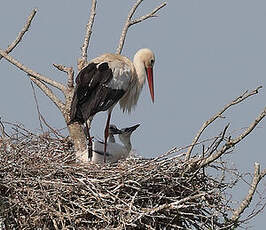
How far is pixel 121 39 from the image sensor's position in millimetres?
9750

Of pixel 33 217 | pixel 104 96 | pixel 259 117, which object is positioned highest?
pixel 104 96

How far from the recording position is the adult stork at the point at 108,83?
8.97m

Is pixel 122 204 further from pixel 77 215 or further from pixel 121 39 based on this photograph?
pixel 121 39

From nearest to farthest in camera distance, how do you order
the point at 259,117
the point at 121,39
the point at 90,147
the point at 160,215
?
the point at 259,117 → the point at 160,215 → the point at 90,147 → the point at 121,39

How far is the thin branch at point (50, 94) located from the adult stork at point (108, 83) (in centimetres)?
39

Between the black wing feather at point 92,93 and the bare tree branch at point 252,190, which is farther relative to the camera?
the black wing feather at point 92,93

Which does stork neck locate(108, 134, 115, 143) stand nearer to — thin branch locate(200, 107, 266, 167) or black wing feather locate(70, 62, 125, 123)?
black wing feather locate(70, 62, 125, 123)

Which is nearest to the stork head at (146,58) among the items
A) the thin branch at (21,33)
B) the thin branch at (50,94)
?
the thin branch at (50,94)

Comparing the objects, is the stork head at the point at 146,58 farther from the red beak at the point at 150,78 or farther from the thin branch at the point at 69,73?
the thin branch at the point at 69,73

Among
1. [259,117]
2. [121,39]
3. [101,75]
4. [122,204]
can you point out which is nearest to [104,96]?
[101,75]

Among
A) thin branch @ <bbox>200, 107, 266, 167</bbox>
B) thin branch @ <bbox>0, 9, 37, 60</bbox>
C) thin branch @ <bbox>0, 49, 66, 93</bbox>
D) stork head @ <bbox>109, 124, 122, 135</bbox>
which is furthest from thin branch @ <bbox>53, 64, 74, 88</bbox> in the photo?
thin branch @ <bbox>200, 107, 266, 167</bbox>

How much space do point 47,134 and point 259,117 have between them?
2.61 metres

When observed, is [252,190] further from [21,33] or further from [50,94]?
[21,33]

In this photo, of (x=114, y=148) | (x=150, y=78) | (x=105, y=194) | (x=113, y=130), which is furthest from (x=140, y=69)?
(x=105, y=194)
